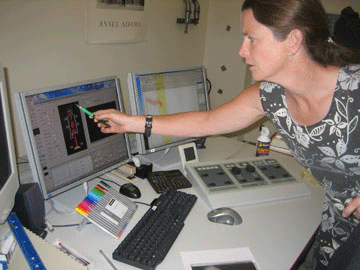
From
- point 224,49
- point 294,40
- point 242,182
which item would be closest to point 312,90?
point 294,40

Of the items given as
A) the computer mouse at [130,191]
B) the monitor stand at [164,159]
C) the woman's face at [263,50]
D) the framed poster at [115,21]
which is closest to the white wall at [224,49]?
the framed poster at [115,21]

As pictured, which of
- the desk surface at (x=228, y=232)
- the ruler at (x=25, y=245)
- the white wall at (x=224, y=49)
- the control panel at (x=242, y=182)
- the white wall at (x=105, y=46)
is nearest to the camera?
the ruler at (x=25, y=245)

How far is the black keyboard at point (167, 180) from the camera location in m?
1.33

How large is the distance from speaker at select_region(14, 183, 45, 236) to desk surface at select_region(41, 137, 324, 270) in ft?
0.21

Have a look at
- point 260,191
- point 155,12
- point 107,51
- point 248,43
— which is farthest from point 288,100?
point 155,12

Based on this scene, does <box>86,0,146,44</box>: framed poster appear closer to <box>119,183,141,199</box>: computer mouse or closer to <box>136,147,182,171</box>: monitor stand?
<box>136,147,182,171</box>: monitor stand

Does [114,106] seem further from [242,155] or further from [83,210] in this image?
[242,155]

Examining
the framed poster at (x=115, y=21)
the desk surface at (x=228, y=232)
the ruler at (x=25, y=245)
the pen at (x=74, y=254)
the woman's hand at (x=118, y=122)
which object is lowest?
the desk surface at (x=228, y=232)

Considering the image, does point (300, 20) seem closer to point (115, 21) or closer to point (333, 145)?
point (333, 145)

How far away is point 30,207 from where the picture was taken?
953 mm

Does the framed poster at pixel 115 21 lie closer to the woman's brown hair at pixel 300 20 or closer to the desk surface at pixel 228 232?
the desk surface at pixel 228 232

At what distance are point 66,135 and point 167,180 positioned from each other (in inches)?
A: 19.1

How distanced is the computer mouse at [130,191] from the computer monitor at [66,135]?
11cm

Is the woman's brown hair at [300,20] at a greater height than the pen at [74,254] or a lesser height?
greater
